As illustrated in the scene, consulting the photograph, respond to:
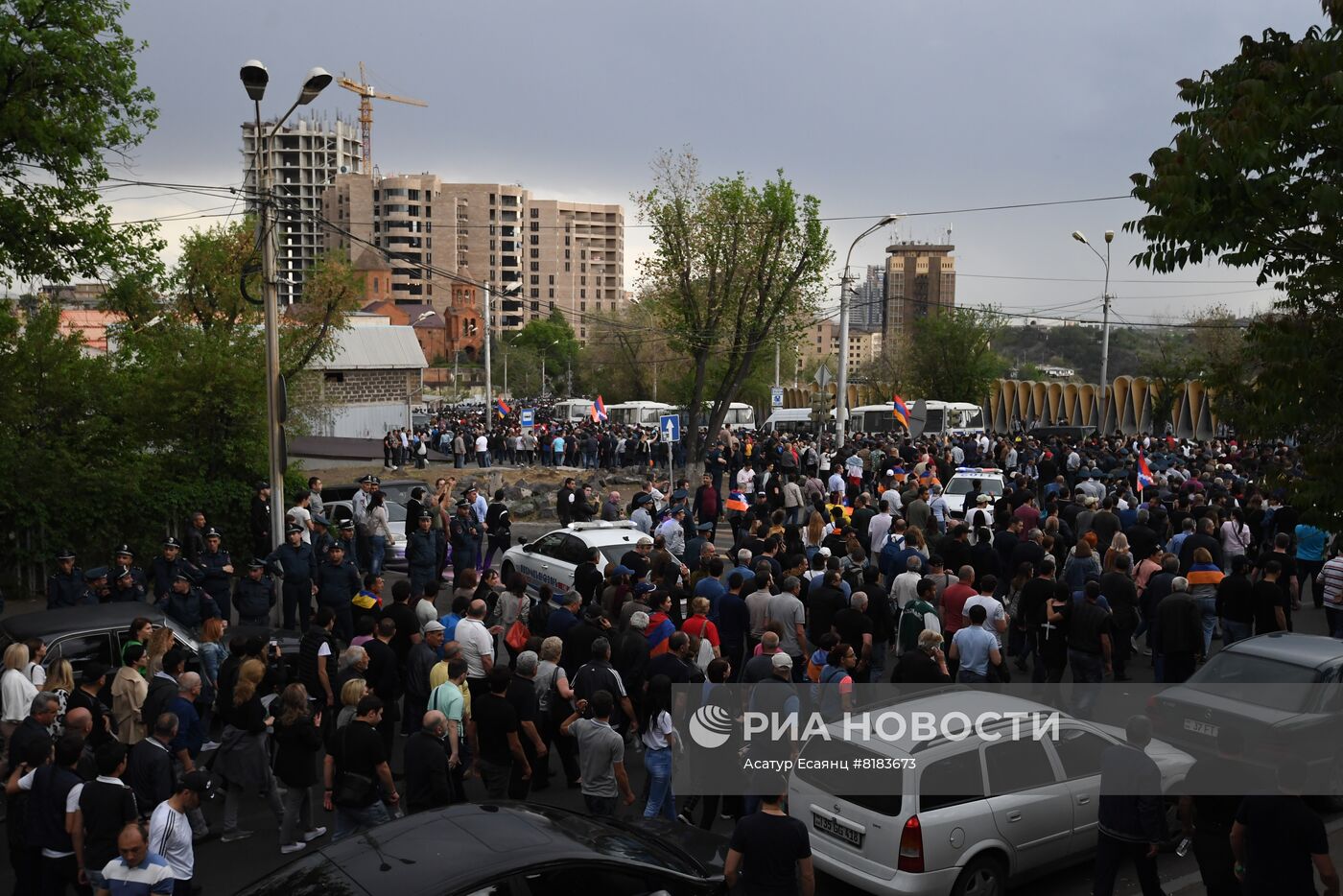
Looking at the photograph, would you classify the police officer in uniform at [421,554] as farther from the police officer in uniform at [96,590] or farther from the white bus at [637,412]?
the white bus at [637,412]

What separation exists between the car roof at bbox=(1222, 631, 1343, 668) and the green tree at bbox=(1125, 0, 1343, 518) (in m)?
1.38

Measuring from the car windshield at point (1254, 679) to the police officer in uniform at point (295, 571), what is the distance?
10808 millimetres

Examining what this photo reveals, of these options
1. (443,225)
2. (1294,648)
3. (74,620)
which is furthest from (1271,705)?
(443,225)

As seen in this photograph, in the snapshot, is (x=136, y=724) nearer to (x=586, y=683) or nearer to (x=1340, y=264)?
(x=586, y=683)

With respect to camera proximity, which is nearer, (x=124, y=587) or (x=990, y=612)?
(x=990, y=612)

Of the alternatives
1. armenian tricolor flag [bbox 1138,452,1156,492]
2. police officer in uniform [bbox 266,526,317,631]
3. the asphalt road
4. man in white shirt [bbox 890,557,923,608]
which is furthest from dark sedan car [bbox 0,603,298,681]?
armenian tricolor flag [bbox 1138,452,1156,492]

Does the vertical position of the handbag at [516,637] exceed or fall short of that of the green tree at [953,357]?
it falls short

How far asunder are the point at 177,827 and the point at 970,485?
61.9ft

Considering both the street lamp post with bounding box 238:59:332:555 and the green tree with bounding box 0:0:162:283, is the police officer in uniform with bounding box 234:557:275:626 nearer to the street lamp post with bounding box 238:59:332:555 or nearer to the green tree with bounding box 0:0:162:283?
the street lamp post with bounding box 238:59:332:555

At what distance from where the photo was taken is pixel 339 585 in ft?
43.2

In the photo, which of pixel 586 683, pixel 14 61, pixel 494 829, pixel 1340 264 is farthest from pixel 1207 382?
pixel 14 61

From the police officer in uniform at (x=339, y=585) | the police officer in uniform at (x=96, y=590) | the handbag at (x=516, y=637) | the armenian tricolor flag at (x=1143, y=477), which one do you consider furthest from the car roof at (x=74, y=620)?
the armenian tricolor flag at (x=1143, y=477)

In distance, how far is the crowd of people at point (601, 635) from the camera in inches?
316

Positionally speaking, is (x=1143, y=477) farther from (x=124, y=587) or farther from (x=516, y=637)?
(x=124, y=587)
